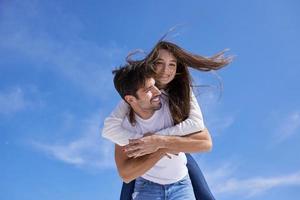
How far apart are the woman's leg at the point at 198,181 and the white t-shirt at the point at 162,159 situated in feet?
1.27

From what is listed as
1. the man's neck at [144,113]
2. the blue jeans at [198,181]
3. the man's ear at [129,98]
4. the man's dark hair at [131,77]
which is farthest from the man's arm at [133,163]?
the blue jeans at [198,181]

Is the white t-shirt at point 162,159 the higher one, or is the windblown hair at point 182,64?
the windblown hair at point 182,64

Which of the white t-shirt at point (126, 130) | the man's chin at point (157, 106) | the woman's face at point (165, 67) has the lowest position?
the white t-shirt at point (126, 130)

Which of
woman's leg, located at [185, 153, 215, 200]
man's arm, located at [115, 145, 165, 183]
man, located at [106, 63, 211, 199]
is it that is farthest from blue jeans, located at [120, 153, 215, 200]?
man's arm, located at [115, 145, 165, 183]

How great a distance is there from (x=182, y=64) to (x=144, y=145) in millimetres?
1439

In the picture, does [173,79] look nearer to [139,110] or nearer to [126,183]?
[139,110]

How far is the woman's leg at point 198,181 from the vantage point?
17.7ft

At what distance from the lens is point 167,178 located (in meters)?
4.79

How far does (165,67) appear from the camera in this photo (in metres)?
5.31

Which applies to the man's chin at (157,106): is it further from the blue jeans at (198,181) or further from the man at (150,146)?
the blue jeans at (198,181)

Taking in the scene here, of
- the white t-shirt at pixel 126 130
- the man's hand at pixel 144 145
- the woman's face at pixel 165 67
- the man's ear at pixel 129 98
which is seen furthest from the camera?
the woman's face at pixel 165 67

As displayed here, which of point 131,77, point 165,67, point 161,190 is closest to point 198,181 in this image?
point 161,190

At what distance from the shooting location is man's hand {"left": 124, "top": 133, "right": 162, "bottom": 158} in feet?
14.8

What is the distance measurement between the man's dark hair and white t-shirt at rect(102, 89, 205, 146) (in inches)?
10.2
